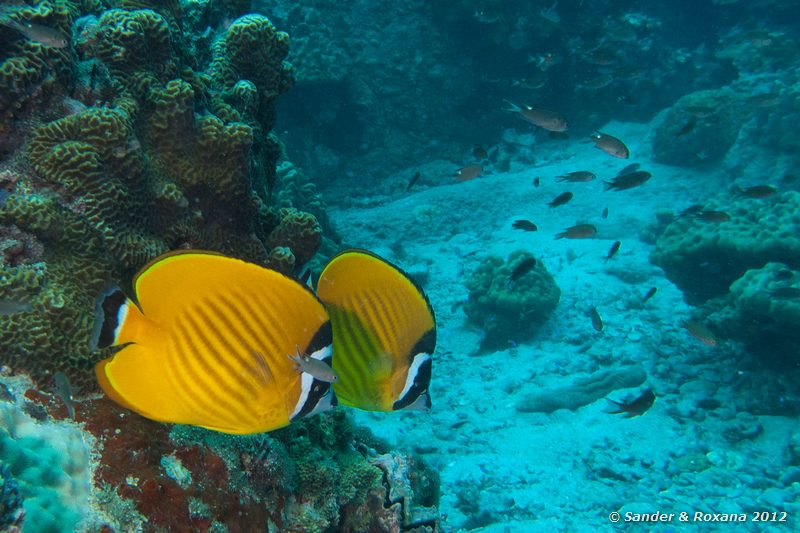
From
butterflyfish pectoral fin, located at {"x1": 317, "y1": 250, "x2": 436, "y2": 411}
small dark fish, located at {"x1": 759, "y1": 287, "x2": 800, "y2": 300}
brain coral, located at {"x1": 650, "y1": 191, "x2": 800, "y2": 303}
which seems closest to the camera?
butterflyfish pectoral fin, located at {"x1": 317, "y1": 250, "x2": 436, "y2": 411}

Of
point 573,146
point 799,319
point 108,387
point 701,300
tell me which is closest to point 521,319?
point 701,300

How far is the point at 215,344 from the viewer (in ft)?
3.85

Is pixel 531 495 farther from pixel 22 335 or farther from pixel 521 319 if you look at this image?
pixel 22 335

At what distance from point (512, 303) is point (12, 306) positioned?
791cm

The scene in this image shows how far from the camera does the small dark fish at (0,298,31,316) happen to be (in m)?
1.64

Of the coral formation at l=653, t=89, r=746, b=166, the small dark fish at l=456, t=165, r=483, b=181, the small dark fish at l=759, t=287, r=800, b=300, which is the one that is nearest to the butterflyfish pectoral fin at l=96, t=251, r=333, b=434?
the small dark fish at l=759, t=287, r=800, b=300

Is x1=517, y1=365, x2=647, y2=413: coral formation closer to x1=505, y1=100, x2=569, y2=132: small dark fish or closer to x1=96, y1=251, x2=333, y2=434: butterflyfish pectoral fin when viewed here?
x1=505, y1=100, x2=569, y2=132: small dark fish

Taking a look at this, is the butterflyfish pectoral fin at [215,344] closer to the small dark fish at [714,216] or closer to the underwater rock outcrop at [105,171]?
the underwater rock outcrop at [105,171]

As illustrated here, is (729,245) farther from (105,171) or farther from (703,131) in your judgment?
(105,171)

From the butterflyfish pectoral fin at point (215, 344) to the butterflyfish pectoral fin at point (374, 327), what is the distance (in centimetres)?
26

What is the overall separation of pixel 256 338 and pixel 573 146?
706 inches

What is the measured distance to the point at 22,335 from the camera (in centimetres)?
167

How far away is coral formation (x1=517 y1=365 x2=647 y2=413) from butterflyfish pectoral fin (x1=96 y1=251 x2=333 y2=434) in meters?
6.58

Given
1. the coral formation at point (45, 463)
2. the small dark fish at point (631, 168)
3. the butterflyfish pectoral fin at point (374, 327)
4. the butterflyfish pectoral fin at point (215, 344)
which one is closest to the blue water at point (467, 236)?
the coral formation at point (45, 463)
